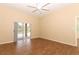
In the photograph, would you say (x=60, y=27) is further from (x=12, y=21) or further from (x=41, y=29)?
(x=12, y=21)

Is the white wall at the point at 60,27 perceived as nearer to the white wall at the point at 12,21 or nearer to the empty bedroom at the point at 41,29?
the empty bedroom at the point at 41,29

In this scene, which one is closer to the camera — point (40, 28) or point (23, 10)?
point (23, 10)

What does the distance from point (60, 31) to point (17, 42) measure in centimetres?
128

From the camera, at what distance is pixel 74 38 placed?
2920mm

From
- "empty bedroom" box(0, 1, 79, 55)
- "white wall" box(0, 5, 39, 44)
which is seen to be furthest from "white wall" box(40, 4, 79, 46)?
"white wall" box(0, 5, 39, 44)

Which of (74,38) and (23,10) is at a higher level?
(23,10)

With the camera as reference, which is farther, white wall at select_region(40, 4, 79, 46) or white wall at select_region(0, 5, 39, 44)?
white wall at select_region(40, 4, 79, 46)

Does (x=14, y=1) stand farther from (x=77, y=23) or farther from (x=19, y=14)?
(x=77, y=23)

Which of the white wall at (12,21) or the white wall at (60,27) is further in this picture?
the white wall at (60,27)

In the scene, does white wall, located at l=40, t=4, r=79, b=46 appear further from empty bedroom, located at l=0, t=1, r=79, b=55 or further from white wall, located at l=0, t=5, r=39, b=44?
white wall, located at l=0, t=5, r=39, b=44

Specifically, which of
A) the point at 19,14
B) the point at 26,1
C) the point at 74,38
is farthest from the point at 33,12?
the point at 74,38

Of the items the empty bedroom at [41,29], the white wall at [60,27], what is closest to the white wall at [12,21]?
the empty bedroom at [41,29]

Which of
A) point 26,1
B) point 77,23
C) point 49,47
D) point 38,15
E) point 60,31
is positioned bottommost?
point 49,47

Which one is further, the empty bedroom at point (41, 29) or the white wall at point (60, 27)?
the white wall at point (60, 27)
